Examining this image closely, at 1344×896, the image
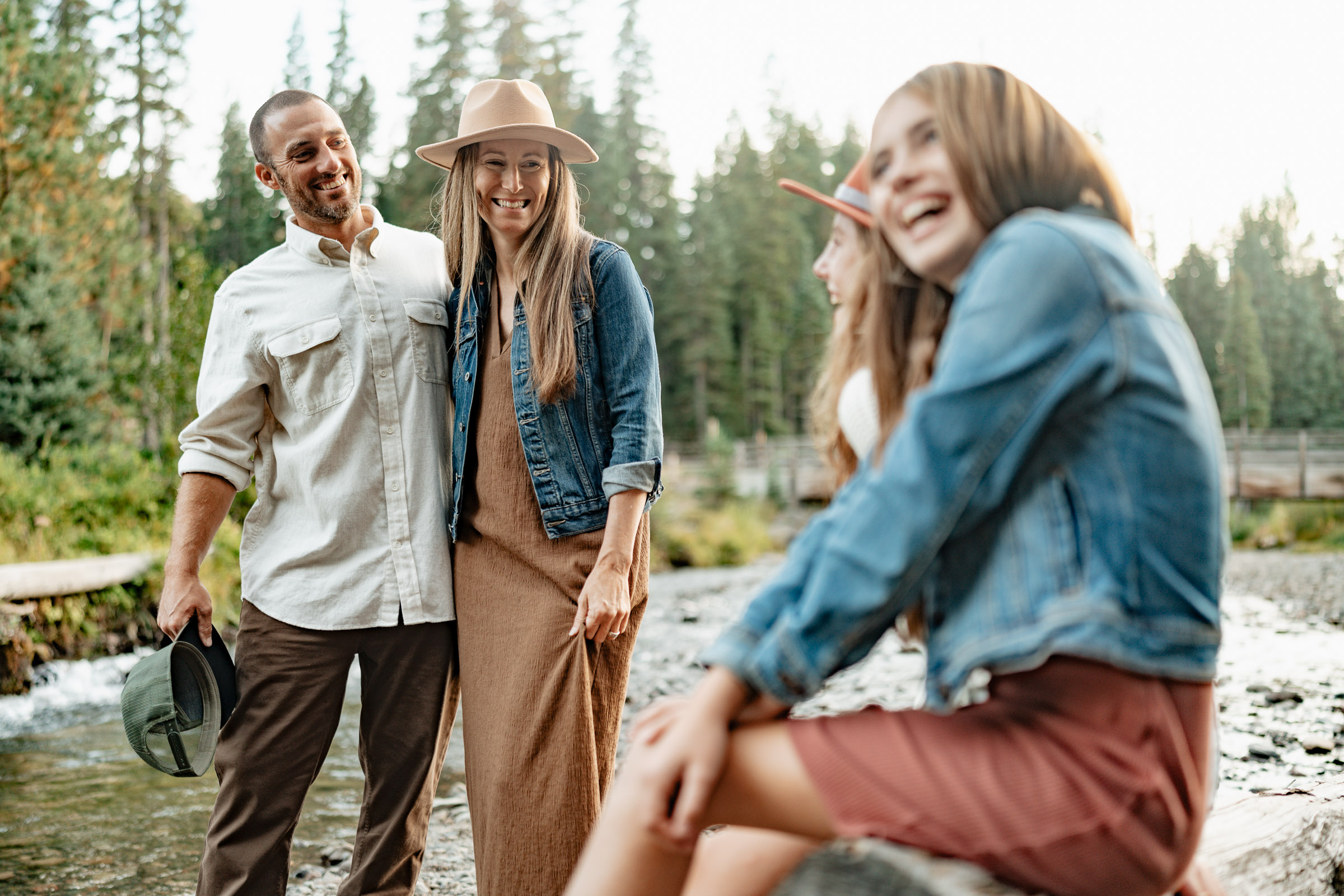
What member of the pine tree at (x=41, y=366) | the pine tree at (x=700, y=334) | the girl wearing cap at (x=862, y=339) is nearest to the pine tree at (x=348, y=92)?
the pine tree at (x=700, y=334)

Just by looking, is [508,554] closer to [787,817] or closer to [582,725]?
[582,725]

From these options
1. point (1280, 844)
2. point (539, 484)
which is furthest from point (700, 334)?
point (1280, 844)

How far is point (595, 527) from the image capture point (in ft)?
8.77

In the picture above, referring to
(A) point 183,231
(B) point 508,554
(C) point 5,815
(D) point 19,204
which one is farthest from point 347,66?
(B) point 508,554

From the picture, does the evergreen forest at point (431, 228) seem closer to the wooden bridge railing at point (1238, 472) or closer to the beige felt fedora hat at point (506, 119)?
the beige felt fedora hat at point (506, 119)

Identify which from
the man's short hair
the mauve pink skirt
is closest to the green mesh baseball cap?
the man's short hair

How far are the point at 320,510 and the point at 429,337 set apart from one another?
0.58 m

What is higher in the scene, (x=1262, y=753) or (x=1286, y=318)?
(x=1286, y=318)

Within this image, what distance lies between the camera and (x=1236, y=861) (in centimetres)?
220

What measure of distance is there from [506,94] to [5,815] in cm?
470

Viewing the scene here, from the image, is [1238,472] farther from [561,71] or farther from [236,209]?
[236,209]

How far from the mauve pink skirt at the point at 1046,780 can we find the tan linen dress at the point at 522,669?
1.37 metres

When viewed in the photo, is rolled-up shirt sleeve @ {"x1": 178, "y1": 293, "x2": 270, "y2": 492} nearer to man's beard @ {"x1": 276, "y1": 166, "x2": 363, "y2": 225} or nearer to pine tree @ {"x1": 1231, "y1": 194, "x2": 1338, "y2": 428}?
man's beard @ {"x1": 276, "y1": 166, "x2": 363, "y2": 225}

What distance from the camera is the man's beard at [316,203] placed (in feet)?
9.41
